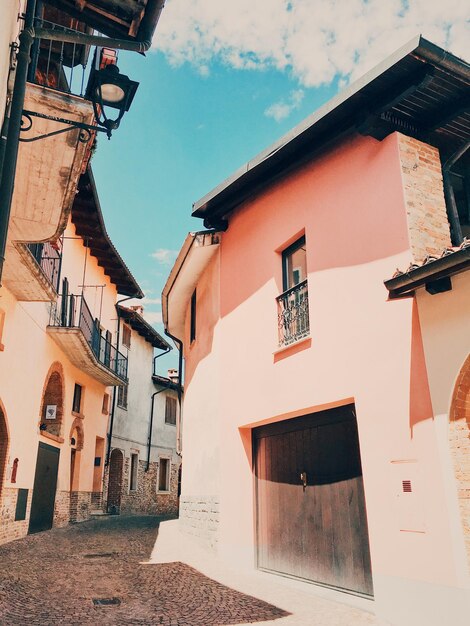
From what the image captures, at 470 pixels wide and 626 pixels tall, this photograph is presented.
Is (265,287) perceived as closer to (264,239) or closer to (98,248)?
(264,239)

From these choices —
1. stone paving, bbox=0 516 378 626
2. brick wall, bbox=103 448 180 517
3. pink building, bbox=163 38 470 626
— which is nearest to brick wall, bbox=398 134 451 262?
pink building, bbox=163 38 470 626

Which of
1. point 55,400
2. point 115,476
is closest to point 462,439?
point 55,400

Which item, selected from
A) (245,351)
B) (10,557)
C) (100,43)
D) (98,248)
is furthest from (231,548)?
(98,248)

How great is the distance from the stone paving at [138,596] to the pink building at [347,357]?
0.65m

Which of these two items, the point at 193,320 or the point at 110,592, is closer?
the point at 110,592

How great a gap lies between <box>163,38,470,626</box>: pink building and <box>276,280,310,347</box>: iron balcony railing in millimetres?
30

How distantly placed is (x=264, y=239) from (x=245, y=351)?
6.25 ft

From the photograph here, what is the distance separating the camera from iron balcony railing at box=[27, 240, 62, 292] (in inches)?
406

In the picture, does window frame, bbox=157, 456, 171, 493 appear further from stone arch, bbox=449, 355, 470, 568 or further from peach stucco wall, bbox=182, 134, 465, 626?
stone arch, bbox=449, 355, 470, 568

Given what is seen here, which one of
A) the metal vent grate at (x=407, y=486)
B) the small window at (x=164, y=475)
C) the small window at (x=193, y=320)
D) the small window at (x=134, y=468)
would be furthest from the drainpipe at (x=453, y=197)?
the small window at (x=164, y=475)

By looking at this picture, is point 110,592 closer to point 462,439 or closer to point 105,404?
point 462,439

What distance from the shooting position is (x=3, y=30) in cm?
458

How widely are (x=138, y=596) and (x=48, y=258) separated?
7.38 meters

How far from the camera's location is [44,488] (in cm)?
1333
